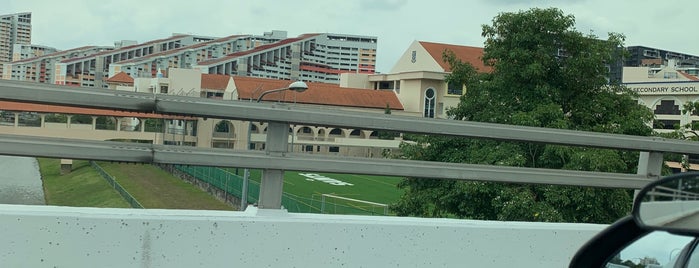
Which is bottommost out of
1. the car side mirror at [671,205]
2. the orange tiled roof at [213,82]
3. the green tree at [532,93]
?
the car side mirror at [671,205]

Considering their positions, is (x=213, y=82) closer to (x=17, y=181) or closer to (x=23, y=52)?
(x=17, y=181)

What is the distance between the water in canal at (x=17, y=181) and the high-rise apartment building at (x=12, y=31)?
185268mm

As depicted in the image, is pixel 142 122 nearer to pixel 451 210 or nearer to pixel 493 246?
pixel 493 246

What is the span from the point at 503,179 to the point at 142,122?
246cm

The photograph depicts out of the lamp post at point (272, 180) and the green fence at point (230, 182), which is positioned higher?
the lamp post at point (272, 180)

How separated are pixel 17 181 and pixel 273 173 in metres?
1.78

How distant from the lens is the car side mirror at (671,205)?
1846mm

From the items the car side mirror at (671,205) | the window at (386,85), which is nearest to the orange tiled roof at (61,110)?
the car side mirror at (671,205)

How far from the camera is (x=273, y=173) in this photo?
4.09 meters

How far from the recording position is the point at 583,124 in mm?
29250

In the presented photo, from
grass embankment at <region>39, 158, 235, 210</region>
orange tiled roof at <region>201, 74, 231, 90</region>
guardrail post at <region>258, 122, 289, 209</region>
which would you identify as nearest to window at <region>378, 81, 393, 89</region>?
orange tiled roof at <region>201, 74, 231, 90</region>

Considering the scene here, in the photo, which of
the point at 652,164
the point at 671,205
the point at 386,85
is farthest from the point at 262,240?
the point at 386,85

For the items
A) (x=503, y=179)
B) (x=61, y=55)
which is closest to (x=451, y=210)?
(x=503, y=179)

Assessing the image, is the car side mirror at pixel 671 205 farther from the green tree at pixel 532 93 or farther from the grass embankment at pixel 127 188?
the green tree at pixel 532 93
